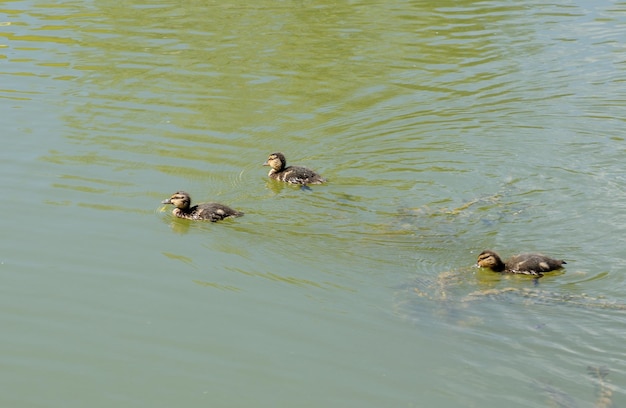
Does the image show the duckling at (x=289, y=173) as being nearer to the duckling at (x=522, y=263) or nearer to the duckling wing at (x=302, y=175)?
the duckling wing at (x=302, y=175)

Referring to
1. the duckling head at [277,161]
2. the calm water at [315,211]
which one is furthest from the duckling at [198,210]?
the duckling head at [277,161]

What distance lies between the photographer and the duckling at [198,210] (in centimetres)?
828

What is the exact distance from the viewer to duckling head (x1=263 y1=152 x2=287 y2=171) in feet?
30.2

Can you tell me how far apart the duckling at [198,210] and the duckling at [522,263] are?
2.12 meters

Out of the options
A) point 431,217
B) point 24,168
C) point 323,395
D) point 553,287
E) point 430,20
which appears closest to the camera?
point 323,395

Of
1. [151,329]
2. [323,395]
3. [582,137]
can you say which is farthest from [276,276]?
[582,137]

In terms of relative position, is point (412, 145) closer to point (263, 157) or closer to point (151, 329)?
point (263, 157)

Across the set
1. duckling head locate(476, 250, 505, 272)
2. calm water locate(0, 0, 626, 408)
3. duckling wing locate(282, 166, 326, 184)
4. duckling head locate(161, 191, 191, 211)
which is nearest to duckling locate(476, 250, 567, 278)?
duckling head locate(476, 250, 505, 272)

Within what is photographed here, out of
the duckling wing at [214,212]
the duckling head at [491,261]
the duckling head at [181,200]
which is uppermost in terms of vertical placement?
the duckling head at [491,261]

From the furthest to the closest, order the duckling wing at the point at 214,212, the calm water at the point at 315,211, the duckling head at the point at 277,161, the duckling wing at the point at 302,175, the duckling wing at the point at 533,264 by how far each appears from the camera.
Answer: the duckling head at the point at 277,161
the duckling wing at the point at 302,175
the duckling wing at the point at 214,212
the duckling wing at the point at 533,264
the calm water at the point at 315,211

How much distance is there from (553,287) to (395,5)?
29.5 ft

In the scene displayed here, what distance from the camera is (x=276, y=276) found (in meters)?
7.20

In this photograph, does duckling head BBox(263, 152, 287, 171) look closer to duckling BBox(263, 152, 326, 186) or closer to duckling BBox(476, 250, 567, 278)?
duckling BBox(263, 152, 326, 186)

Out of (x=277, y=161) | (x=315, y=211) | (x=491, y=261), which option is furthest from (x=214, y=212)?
(x=491, y=261)
